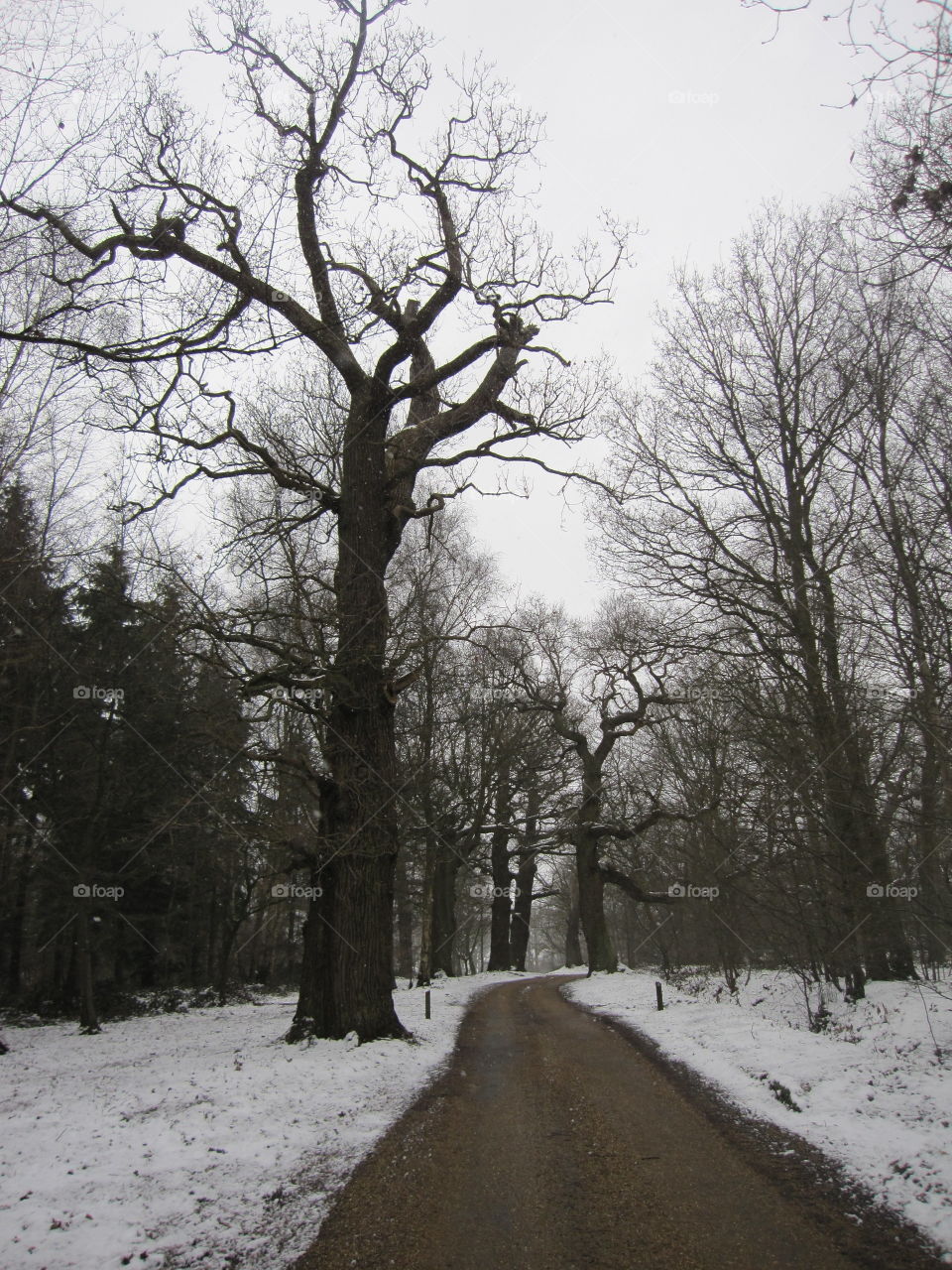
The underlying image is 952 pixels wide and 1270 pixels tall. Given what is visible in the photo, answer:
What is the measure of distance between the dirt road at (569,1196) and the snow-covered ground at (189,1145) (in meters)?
0.39

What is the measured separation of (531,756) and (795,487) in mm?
13099

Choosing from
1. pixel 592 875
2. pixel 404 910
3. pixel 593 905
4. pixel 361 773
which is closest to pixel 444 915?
pixel 404 910

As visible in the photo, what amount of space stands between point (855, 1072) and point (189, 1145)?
640 cm

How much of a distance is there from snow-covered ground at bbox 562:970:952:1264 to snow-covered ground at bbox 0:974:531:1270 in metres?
3.63

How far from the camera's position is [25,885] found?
771 inches

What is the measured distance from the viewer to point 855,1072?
7.51m

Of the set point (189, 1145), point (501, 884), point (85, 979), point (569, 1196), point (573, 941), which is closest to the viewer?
point (569, 1196)

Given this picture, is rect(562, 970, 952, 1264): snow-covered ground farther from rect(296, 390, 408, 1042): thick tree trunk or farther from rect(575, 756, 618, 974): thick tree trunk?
rect(575, 756, 618, 974): thick tree trunk

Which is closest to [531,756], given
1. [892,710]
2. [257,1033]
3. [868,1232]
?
[257,1033]

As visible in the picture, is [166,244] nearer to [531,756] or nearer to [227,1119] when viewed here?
[227,1119]

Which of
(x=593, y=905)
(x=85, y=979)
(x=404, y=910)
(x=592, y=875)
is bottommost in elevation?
(x=85, y=979)

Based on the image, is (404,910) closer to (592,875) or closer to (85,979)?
(592,875)

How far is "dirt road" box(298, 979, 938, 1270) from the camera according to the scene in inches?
166

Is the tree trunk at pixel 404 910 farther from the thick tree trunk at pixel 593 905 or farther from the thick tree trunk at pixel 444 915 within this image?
the thick tree trunk at pixel 593 905
